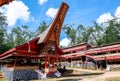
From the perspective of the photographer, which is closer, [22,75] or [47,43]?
[22,75]

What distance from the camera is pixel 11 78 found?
26.0m

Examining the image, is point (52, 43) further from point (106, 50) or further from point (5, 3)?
point (5, 3)

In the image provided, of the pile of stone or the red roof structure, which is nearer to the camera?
the pile of stone

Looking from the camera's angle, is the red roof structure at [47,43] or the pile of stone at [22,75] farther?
the red roof structure at [47,43]

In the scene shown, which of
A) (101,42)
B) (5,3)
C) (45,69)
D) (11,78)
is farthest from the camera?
(101,42)

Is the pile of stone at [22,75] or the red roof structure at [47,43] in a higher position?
the red roof structure at [47,43]

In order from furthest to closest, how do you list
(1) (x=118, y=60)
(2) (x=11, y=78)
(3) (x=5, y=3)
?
1. (1) (x=118, y=60)
2. (2) (x=11, y=78)
3. (3) (x=5, y=3)

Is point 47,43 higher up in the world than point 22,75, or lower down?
higher up

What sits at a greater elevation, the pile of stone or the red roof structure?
the red roof structure

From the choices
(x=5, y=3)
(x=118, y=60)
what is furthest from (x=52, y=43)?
(x=5, y=3)

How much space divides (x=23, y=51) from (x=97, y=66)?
22642 millimetres

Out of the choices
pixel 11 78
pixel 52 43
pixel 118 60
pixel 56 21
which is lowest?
pixel 11 78

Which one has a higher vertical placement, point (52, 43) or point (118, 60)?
point (52, 43)

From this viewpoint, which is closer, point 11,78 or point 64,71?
point 11,78
